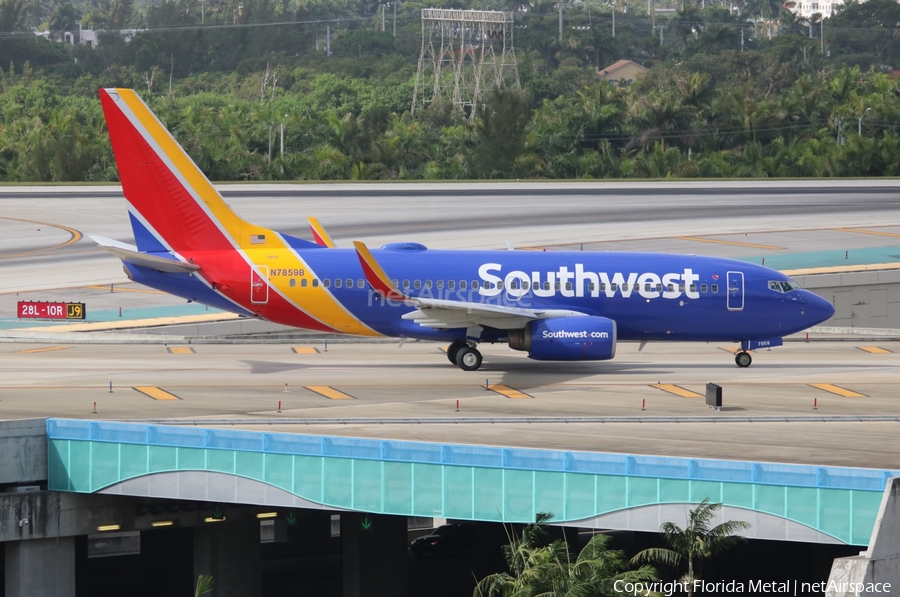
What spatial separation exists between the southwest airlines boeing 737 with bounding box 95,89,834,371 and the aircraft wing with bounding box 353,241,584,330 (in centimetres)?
7

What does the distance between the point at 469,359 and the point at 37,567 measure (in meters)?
16.0

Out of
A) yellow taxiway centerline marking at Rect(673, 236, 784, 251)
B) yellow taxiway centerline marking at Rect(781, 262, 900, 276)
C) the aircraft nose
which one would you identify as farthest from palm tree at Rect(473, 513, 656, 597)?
yellow taxiway centerline marking at Rect(673, 236, 784, 251)

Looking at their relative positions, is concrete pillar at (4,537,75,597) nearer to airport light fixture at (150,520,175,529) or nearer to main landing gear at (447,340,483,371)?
airport light fixture at (150,520,175,529)

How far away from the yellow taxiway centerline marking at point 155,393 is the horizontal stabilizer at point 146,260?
4320mm

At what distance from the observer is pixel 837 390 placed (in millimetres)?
40781

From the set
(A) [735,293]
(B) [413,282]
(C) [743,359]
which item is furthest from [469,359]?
(C) [743,359]

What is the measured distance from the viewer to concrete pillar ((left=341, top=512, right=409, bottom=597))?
1534 inches

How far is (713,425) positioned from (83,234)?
5149 centimetres

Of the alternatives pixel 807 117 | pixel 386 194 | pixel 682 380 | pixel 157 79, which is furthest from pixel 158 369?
pixel 157 79

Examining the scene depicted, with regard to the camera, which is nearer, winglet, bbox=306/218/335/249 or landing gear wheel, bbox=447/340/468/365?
landing gear wheel, bbox=447/340/468/365

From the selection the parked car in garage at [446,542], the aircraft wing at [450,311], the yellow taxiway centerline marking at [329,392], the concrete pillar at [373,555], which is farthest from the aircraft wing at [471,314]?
the parked car in garage at [446,542]

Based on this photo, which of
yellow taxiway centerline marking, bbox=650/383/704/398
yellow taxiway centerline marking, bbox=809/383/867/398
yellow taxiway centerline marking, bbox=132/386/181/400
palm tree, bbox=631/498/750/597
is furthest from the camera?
yellow taxiway centerline marking, bbox=809/383/867/398

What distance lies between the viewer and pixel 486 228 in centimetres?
7669

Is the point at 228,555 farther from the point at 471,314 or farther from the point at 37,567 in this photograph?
the point at 471,314
